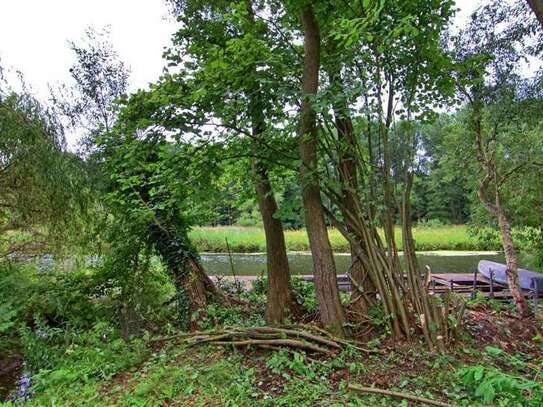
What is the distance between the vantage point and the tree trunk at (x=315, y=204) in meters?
3.70

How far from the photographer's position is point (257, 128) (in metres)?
4.22

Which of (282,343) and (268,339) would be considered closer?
(282,343)

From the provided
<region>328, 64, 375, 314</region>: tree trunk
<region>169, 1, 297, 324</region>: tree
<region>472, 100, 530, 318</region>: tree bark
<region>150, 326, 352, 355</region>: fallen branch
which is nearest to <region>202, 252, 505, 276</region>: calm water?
<region>169, 1, 297, 324</region>: tree

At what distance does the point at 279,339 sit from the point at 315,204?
Result: 1.35 metres

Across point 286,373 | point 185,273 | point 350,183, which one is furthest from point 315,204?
point 185,273

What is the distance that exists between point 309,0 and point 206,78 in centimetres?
117

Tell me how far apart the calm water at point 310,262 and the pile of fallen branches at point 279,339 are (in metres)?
6.70

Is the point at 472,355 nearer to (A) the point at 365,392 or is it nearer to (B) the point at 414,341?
(B) the point at 414,341

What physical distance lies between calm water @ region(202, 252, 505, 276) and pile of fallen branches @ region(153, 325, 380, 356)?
670cm

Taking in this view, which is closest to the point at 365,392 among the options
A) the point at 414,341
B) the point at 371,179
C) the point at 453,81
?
the point at 414,341

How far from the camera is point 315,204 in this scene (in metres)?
3.86

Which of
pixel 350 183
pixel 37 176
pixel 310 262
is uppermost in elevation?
pixel 37 176

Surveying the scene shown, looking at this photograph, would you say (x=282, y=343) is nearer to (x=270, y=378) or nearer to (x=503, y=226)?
(x=270, y=378)

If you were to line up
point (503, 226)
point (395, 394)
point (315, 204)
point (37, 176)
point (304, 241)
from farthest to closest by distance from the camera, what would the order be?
point (304, 241) < point (503, 226) < point (37, 176) < point (315, 204) < point (395, 394)
